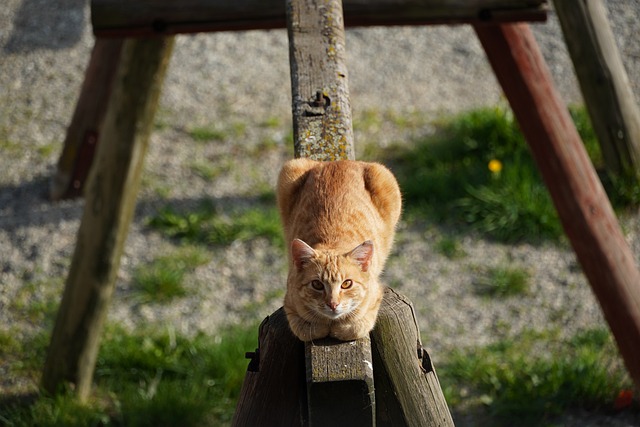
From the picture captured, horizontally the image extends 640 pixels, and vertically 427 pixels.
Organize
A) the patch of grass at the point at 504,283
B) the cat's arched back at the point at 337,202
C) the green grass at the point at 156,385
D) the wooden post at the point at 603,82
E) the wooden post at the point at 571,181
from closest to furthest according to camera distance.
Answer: the cat's arched back at the point at 337,202
the wooden post at the point at 571,181
the green grass at the point at 156,385
the wooden post at the point at 603,82
the patch of grass at the point at 504,283

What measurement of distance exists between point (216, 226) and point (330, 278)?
349cm

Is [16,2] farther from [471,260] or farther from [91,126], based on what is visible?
[471,260]

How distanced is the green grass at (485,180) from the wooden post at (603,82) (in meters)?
0.22

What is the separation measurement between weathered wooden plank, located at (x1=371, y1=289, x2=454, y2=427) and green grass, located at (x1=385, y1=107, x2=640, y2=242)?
3658 mm

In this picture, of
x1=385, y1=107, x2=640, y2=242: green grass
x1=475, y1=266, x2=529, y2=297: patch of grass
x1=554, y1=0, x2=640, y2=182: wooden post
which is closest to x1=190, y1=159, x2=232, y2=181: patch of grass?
x1=385, y1=107, x2=640, y2=242: green grass

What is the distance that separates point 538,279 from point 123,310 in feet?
8.24

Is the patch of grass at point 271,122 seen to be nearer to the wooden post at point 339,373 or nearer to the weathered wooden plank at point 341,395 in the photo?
the wooden post at point 339,373

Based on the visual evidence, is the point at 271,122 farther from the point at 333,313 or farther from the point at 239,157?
the point at 333,313

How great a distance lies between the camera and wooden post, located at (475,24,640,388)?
4.09 metres

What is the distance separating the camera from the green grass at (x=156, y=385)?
14.7ft

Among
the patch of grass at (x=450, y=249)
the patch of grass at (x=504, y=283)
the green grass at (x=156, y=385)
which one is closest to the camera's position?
the green grass at (x=156, y=385)

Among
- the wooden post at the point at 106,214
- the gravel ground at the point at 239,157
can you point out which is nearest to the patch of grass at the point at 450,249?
the gravel ground at the point at 239,157

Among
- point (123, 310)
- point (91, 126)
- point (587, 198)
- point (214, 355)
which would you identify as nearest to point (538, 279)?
point (587, 198)

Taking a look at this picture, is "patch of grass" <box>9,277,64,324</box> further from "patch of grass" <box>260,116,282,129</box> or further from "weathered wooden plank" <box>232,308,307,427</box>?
"weathered wooden plank" <box>232,308,307,427</box>
